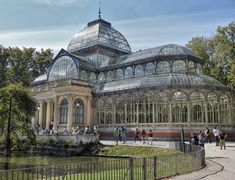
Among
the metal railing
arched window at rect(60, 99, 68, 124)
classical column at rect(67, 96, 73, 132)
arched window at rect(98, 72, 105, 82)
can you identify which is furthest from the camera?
arched window at rect(98, 72, 105, 82)

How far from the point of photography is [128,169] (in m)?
11.9

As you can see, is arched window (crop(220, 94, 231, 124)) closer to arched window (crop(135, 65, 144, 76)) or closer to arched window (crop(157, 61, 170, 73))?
arched window (crop(157, 61, 170, 73))

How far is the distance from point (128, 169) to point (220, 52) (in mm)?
35538

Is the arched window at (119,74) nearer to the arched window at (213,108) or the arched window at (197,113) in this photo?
the arched window at (197,113)

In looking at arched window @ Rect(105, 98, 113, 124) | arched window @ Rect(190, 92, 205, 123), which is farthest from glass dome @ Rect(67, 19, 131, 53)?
arched window @ Rect(190, 92, 205, 123)

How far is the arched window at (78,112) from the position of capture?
41.9 m

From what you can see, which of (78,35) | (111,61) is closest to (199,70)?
(111,61)

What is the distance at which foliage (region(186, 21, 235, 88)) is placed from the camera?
41.9 m

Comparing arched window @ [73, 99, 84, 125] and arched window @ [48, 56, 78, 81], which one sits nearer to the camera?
arched window @ [73, 99, 84, 125]

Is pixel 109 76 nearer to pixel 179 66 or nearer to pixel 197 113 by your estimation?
pixel 179 66

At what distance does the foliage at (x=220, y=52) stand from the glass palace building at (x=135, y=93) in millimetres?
3675

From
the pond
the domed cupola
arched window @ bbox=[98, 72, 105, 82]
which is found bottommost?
the pond

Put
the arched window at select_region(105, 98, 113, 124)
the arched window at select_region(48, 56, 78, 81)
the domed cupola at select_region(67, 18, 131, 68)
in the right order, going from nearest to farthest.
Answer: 1. the arched window at select_region(105, 98, 113, 124)
2. the arched window at select_region(48, 56, 78, 81)
3. the domed cupola at select_region(67, 18, 131, 68)

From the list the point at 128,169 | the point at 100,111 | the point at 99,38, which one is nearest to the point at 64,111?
the point at 100,111
